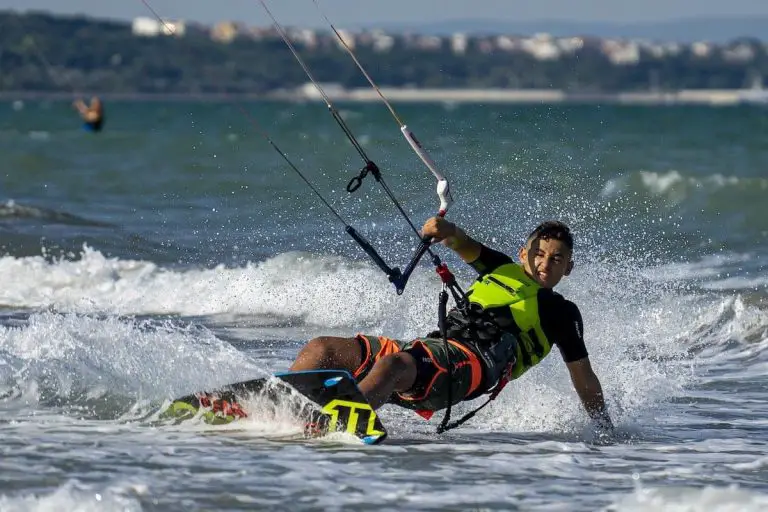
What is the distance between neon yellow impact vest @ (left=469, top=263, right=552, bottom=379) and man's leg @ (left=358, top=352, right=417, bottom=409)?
0.56 metres

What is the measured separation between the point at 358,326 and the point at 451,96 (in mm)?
111669

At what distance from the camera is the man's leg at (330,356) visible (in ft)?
21.0

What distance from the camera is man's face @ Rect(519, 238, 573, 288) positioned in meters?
6.67

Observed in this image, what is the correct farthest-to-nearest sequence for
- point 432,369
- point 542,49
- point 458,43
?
point 458,43, point 542,49, point 432,369

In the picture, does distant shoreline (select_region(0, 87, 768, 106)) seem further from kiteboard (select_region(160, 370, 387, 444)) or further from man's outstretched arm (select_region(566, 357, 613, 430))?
man's outstretched arm (select_region(566, 357, 613, 430))

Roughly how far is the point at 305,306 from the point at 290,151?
25186mm

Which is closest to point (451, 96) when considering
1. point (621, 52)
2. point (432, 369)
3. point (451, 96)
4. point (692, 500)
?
point (451, 96)

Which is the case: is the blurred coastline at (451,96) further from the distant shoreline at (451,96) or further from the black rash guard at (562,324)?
the black rash guard at (562,324)

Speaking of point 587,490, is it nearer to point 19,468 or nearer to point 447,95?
point 19,468

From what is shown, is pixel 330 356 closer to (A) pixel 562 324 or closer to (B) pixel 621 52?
(A) pixel 562 324

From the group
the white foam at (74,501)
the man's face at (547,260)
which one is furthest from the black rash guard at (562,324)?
the white foam at (74,501)

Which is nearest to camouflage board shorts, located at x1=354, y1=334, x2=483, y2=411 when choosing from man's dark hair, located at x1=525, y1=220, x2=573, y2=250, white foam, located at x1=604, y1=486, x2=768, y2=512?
man's dark hair, located at x1=525, y1=220, x2=573, y2=250

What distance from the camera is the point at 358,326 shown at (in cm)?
1088

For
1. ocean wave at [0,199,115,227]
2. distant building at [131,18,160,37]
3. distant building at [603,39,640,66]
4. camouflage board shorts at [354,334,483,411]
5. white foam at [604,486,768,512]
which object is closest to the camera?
white foam at [604,486,768,512]
